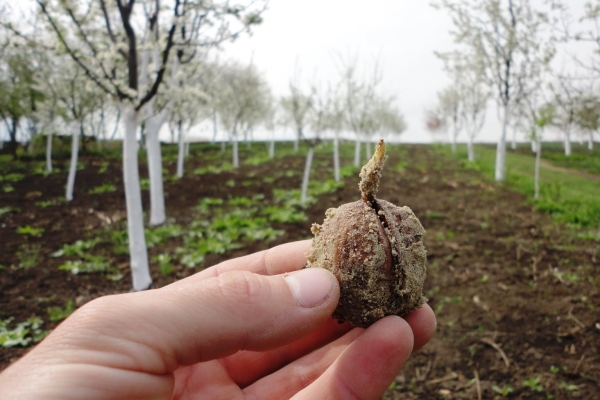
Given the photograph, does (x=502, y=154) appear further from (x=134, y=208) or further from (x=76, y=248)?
(x=76, y=248)

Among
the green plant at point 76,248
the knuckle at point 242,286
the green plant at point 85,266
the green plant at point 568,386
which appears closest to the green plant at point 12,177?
the green plant at point 76,248

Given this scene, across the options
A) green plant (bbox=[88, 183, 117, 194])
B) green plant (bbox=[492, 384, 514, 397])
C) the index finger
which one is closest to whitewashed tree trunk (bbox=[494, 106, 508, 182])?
green plant (bbox=[492, 384, 514, 397])

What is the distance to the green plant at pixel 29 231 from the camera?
1130 cm

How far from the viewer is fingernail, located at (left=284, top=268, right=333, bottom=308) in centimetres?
188

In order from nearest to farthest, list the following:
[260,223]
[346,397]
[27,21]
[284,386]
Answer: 1. [346,397]
2. [284,386]
3. [27,21]
4. [260,223]

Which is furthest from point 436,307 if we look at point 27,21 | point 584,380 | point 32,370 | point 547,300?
point 27,21

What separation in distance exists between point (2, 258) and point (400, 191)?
1303 centimetres

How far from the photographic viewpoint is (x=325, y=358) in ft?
8.24

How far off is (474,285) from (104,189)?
16.8 metres

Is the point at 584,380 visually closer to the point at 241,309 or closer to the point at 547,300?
the point at 547,300

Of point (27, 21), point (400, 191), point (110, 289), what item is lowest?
point (110, 289)

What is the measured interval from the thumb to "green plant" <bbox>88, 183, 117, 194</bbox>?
59.4 feet

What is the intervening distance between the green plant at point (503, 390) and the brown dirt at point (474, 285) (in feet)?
0.14

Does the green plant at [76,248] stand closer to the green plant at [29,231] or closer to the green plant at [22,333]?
the green plant at [29,231]
